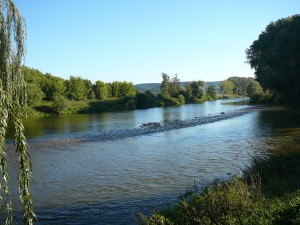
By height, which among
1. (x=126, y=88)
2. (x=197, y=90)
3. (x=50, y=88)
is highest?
(x=126, y=88)

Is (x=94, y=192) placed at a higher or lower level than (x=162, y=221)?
lower

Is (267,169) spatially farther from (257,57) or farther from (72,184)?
(257,57)

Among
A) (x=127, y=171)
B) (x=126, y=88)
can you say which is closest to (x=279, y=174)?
(x=127, y=171)

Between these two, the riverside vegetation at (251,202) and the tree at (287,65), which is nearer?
the riverside vegetation at (251,202)

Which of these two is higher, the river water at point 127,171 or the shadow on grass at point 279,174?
the shadow on grass at point 279,174

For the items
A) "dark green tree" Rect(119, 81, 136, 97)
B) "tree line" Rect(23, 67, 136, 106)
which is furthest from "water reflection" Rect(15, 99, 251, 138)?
"dark green tree" Rect(119, 81, 136, 97)

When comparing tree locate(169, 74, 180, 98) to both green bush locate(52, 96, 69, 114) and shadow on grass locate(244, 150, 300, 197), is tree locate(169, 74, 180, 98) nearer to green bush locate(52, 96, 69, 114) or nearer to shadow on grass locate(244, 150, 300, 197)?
green bush locate(52, 96, 69, 114)

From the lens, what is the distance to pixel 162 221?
27.6 ft

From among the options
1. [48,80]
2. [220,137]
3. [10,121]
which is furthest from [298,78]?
[48,80]

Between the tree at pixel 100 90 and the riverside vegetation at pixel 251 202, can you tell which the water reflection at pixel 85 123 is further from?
the tree at pixel 100 90

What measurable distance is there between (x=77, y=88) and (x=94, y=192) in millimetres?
94013

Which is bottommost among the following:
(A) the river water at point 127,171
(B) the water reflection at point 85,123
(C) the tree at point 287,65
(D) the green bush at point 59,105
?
(A) the river water at point 127,171

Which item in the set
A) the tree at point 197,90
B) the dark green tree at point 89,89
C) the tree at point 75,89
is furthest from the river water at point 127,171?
the tree at point 197,90

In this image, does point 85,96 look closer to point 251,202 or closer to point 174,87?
point 174,87
